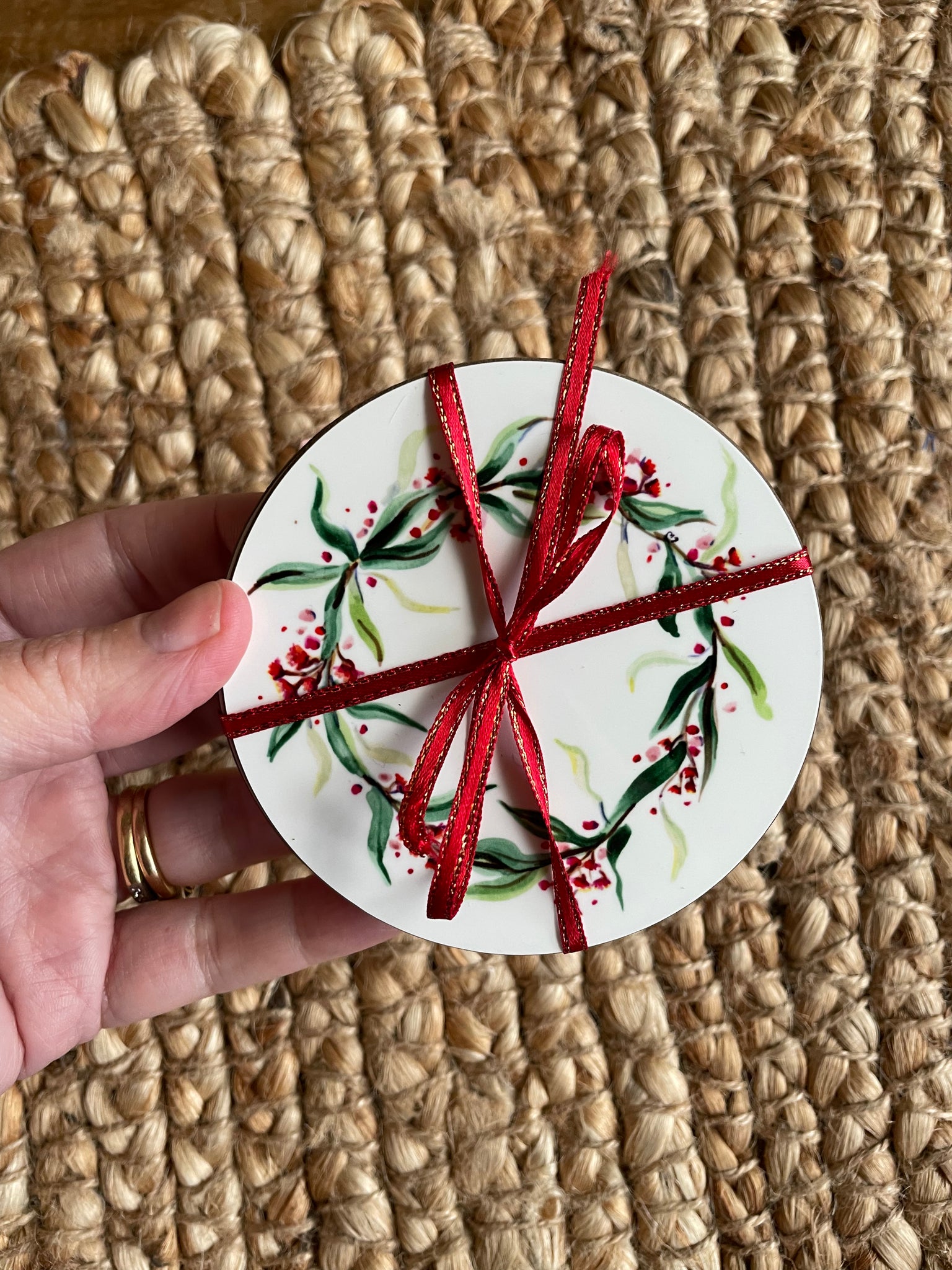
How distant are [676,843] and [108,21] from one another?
61 centimetres

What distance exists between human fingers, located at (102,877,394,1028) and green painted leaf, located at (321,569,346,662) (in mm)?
169

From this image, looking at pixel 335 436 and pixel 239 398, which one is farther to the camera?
pixel 239 398

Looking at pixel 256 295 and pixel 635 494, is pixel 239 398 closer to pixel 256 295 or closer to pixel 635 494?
pixel 256 295

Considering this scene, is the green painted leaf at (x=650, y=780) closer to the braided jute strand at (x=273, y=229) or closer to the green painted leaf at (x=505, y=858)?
the green painted leaf at (x=505, y=858)

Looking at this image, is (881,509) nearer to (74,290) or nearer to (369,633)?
(369,633)

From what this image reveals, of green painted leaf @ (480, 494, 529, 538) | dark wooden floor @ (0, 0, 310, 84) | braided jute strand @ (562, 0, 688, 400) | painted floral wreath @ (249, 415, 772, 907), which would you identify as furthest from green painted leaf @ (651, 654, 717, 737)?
dark wooden floor @ (0, 0, 310, 84)

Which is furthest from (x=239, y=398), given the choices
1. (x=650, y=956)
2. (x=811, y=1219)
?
(x=811, y=1219)

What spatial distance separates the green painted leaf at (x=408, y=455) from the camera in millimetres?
554

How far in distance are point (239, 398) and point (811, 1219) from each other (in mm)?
594

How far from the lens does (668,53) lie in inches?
26.9

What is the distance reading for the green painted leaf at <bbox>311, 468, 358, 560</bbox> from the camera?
55 cm

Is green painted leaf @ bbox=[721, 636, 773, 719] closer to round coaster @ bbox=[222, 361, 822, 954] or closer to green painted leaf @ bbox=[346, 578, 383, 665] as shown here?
round coaster @ bbox=[222, 361, 822, 954]

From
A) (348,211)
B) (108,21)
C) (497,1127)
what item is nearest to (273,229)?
(348,211)

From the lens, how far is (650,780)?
0.56m
